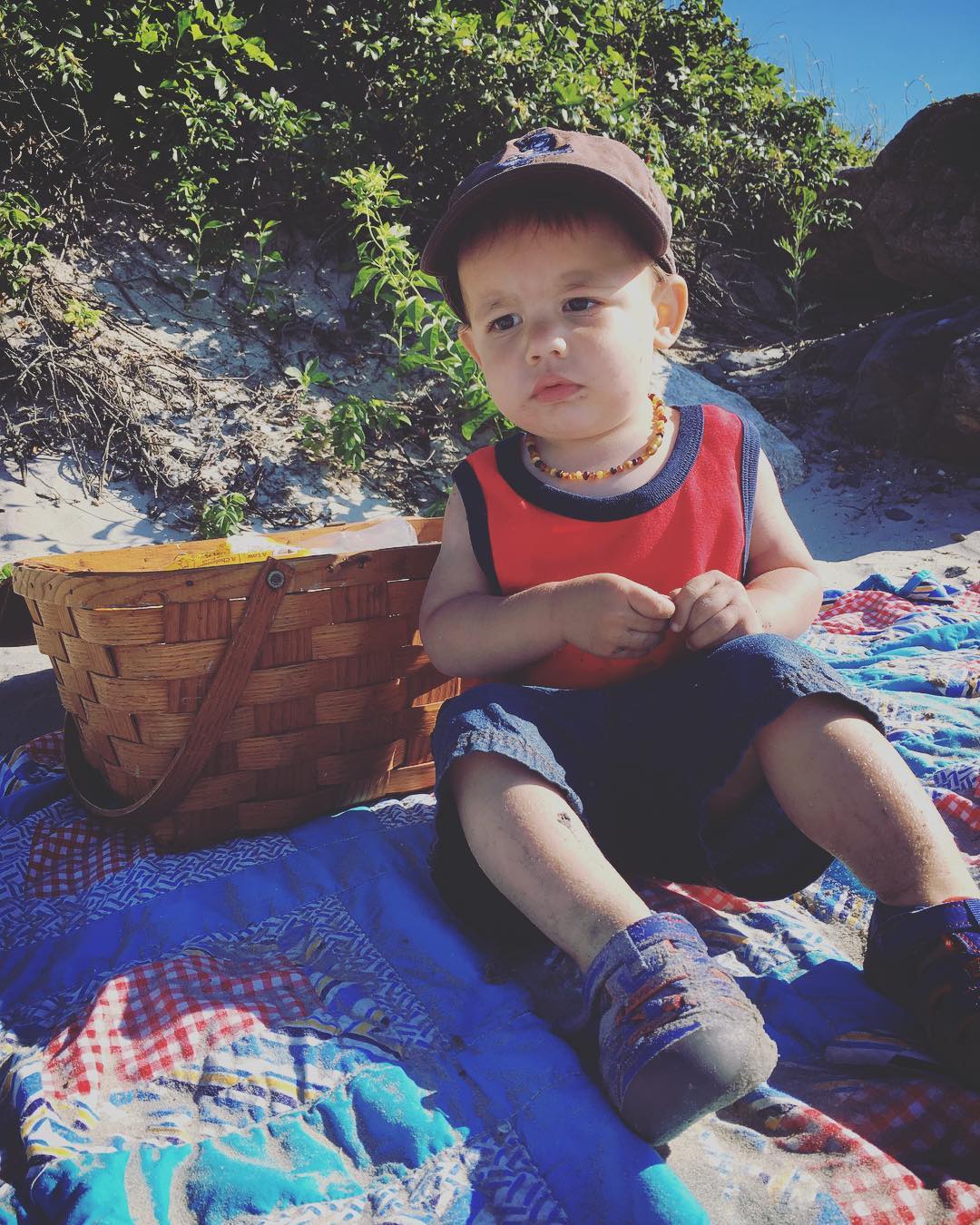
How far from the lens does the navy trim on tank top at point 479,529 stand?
1563mm

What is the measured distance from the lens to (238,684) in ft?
5.14

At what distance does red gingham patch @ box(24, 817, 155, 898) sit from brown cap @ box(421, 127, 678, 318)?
1142mm

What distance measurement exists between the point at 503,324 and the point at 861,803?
2.88 ft

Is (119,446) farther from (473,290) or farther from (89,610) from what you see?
(473,290)

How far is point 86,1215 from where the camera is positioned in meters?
0.91

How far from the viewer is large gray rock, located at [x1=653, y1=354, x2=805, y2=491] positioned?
434 centimetres

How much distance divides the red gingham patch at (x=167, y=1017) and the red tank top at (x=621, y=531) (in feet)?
1.92

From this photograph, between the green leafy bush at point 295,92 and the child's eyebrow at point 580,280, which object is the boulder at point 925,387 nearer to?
the green leafy bush at point 295,92

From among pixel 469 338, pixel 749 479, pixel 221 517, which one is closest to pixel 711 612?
pixel 749 479

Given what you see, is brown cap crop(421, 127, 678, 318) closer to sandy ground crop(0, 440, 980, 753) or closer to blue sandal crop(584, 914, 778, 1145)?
blue sandal crop(584, 914, 778, 1145)

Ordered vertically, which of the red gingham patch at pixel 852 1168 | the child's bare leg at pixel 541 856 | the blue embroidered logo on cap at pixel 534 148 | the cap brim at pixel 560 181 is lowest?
the red gingham patch at pixel 852 1168

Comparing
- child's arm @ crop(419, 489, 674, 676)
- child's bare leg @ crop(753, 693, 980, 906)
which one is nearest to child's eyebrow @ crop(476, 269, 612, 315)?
child's arm @ crop(419, 489, 674, 676)

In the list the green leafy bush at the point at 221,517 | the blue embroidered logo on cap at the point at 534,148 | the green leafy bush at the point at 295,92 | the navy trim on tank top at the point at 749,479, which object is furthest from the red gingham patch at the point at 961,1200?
the green leafy bush at the point at 295,92

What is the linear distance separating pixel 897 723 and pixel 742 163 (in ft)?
14.8
